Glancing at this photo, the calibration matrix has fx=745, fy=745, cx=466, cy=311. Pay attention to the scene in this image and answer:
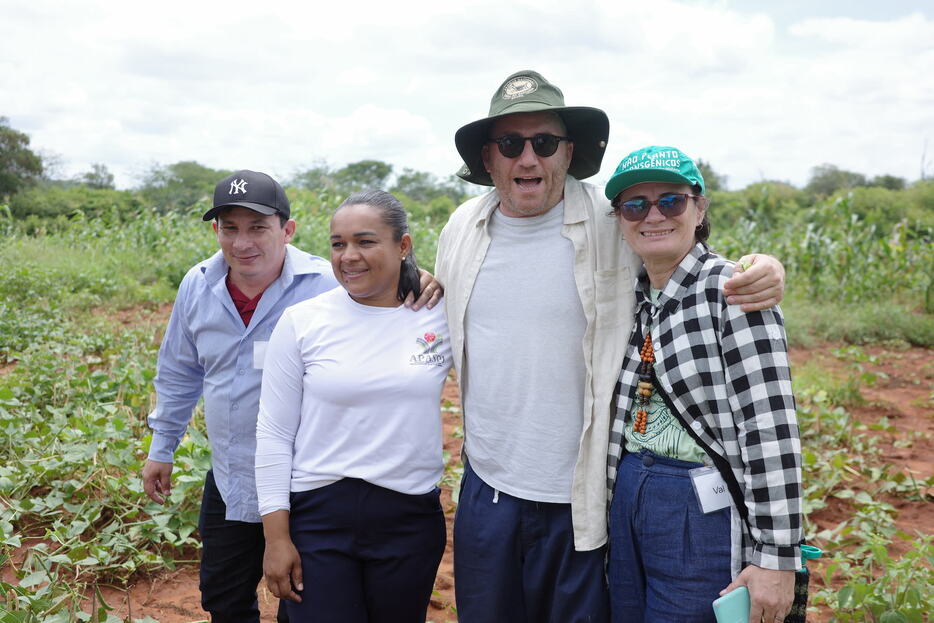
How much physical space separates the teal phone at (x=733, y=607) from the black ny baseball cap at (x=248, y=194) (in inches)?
63.6

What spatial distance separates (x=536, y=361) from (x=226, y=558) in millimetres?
1221

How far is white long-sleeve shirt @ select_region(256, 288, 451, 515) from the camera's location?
1979 mm

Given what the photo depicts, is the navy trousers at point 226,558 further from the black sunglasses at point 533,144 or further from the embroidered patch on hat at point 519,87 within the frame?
the embroidered patch on hat at point 519,87

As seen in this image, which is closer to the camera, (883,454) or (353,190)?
(883,454)

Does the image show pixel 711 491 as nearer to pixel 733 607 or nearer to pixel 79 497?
pixel 733 607

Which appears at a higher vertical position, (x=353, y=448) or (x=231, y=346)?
(x=231, y=346)

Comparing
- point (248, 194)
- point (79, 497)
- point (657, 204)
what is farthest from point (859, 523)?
point (79, 497)

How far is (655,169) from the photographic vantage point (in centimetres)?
180

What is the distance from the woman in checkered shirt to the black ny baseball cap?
102 cm

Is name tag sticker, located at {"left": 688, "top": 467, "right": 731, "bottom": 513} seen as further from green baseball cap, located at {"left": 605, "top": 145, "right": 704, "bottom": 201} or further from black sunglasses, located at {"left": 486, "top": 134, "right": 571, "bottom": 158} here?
black sunglasses, located at {"left": 486, "top": 134, "right": 571, "bottom": 158}

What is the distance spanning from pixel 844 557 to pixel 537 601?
210cm

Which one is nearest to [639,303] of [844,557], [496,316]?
[496,316]

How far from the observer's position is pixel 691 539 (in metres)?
1.77

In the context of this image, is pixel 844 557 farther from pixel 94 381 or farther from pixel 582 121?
pixel 94 381
